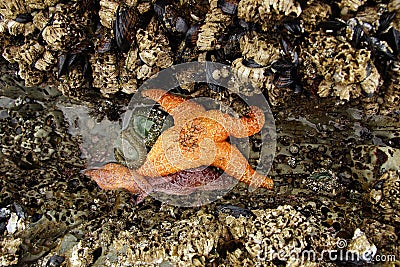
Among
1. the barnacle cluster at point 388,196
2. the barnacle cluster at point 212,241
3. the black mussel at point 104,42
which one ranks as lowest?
the barnacle cluster at point 212,241

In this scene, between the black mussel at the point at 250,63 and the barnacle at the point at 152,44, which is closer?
the black mussel at the point at 250,63

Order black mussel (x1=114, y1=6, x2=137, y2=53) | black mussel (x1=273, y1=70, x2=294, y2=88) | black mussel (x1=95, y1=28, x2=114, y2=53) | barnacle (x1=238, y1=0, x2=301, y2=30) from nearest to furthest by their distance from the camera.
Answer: barnacle (x1=238, y1=0, x2=301, y2=30) → black mussel (x1=273, y1=70, x2=294, y2=88) → black mussel (x1=114, y1=6, x2=137, y2=53) → black mussel (x1=95, y1=28, x2=114, y2=53)

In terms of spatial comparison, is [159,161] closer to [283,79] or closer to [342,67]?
[283,79]

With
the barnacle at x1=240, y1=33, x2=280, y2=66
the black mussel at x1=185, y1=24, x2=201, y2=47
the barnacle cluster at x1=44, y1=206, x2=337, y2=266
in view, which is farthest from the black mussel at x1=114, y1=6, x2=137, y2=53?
the barnacle cluster at x1=44, y1=206, x2=337, y2=266

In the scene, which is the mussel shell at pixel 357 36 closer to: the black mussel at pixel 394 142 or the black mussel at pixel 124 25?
the black mussel at pixel 394 142

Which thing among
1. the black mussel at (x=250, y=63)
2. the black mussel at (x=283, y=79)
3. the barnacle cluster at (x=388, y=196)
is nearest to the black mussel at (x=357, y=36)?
the black mussel at (x=283, y=79)

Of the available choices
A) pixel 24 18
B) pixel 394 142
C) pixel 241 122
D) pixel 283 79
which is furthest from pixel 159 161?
pixel 394 142

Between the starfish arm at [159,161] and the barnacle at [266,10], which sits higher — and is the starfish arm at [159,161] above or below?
below

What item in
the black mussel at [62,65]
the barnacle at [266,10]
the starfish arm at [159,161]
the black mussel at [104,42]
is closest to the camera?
the barnacle at [266,10]

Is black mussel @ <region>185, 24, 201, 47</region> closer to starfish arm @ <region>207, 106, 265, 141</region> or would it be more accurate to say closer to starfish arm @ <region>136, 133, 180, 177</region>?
starfish arm @ <region>207, 106, 265, 141</region>
